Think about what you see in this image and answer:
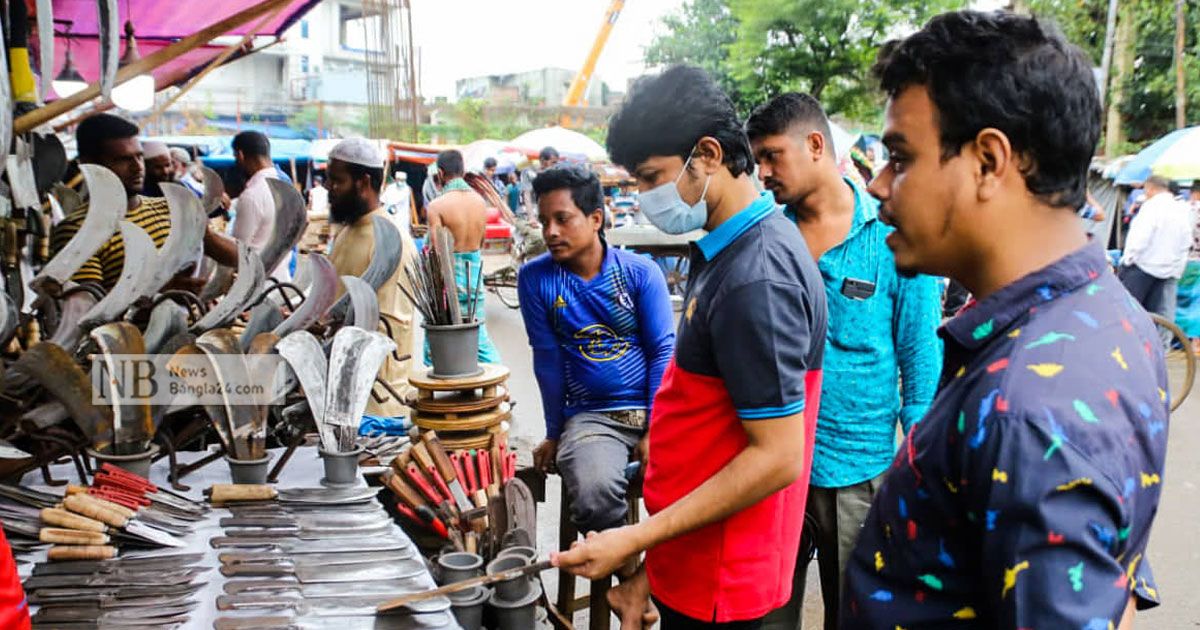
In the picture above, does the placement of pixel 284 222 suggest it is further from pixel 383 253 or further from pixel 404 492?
pixel 404 492

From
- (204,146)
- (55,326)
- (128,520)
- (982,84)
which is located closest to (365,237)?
(55,326)

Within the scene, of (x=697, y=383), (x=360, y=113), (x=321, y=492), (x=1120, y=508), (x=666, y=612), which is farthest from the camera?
(x=360, y=113)

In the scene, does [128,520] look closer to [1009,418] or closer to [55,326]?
[55,326]

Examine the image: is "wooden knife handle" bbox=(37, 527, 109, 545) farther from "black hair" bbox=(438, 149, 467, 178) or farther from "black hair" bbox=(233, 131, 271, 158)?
"black hair" bbox=(438, 149, 467, 178)

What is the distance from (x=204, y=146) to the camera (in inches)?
568

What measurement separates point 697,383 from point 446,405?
3.70 ft

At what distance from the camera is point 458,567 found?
180 centimetres

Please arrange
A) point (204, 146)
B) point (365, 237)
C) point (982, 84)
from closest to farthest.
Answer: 1. point (982, 84)
2. point (365, 237)
3. point (204, 146)

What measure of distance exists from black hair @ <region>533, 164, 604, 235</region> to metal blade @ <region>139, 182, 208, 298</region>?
3.83 feet

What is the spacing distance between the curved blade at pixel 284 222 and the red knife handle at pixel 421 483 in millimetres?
980

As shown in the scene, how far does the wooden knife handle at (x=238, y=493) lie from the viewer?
2039mm

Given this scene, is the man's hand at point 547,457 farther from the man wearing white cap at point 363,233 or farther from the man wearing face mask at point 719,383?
the man wearing face mask at point 719,383

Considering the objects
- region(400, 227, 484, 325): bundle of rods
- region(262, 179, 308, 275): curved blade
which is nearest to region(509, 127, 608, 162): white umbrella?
region(262, 179, 308, 275): curved blade

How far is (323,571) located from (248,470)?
568 millimetres
